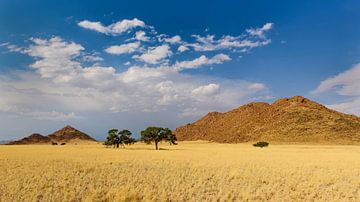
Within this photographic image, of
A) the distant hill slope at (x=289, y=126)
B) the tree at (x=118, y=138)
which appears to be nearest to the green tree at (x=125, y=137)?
the tree at (x=118, y=138)

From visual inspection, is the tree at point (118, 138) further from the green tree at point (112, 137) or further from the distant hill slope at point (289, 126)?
Result: the distant hill slope at point (289, 126)

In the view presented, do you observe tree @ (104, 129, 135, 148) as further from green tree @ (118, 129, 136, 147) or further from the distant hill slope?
the distant hill slope

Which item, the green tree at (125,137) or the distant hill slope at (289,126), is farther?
the distant hill slope at (289,126)

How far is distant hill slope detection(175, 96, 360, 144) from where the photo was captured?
448 feet

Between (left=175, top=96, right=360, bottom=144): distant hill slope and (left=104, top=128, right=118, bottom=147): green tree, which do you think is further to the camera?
(left=175, top=96, right=360, bottom=144): distant hill slope

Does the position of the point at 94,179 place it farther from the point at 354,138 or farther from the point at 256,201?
the point at 354,138

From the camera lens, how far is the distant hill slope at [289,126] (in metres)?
137

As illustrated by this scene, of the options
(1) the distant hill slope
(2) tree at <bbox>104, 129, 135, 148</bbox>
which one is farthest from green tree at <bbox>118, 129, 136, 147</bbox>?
(1) the distant hill slope

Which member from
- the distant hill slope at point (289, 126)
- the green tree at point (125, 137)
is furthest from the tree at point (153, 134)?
the distant hill slope at point (289, 126)

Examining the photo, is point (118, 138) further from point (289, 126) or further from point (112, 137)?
point (289, 126)

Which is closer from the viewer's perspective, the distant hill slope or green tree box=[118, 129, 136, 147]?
green tree box=[118, 129, 136, 147]

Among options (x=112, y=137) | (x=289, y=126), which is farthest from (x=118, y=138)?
(x=289, y=126)

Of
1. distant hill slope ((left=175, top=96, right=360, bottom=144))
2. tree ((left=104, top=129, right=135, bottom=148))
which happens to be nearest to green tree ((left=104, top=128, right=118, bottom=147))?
tree ((left=104, top=129, right=135, bottom=148))

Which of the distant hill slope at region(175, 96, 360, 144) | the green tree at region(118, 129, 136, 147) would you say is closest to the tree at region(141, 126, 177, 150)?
the green tree at region(118, 129, 136, 147)
